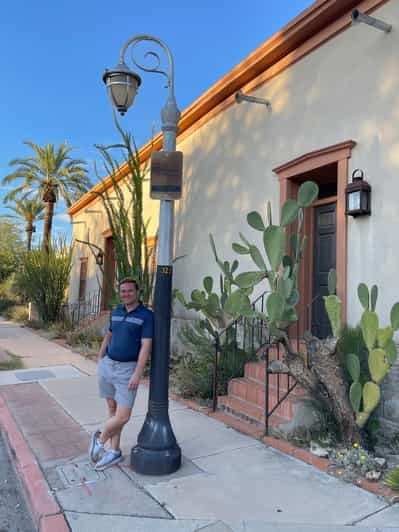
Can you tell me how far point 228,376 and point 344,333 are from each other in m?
2.03

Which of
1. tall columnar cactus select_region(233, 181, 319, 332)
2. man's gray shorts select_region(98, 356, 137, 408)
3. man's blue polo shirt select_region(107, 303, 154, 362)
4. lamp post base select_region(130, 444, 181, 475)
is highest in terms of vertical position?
tall columnar cactus select_region(233, 181, 319, 332)

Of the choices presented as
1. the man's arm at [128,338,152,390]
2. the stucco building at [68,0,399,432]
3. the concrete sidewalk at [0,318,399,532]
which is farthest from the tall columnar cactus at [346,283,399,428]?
the man's arm at [128,338,152,390]

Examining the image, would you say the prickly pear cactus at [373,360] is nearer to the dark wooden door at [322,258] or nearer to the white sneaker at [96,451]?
the white sneaker at [96,451]

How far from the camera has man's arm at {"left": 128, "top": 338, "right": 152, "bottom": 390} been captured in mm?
4020

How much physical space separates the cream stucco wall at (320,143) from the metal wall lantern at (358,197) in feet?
0.26

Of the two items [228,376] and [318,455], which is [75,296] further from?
[318,455]

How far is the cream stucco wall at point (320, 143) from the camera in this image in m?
5.62

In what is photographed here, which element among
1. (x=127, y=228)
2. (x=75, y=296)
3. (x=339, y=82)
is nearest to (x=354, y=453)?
(x=339, y=82)

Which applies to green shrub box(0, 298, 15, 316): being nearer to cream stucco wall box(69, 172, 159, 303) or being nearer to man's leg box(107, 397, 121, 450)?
cream stucco wall box(69, 172, 159, 303)

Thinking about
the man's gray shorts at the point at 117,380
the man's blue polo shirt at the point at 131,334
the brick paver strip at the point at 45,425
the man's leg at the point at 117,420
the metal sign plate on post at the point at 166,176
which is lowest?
the brick paver strip at the point at 45,425

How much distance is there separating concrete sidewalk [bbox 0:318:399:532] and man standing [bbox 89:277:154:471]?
9.1 inches

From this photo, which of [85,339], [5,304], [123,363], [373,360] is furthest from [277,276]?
[5,304]

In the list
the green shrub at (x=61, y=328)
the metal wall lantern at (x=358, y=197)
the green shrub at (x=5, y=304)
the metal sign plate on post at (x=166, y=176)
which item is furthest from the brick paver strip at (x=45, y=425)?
the green shrub at (x=5, y=304)

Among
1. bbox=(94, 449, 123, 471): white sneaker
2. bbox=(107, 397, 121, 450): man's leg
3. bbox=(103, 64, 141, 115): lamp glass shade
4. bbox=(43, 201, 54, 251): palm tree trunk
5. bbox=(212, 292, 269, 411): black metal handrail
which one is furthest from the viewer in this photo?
bbox=(43, 201, 54, 251): palm tree trunk
